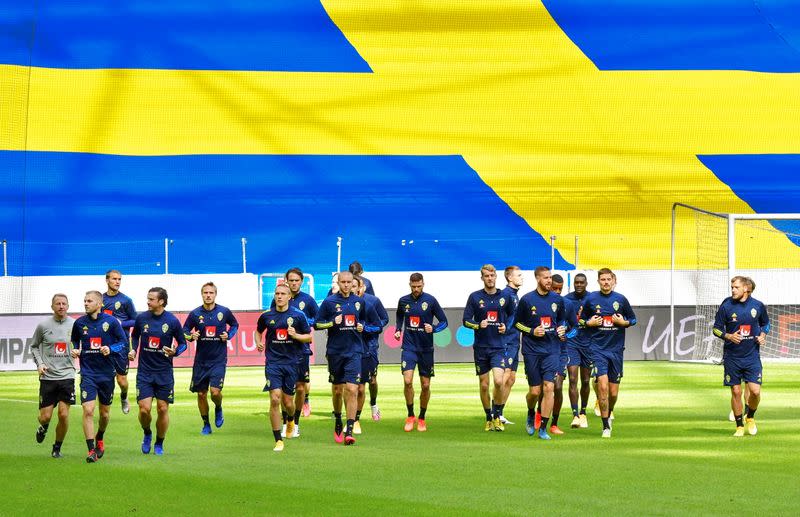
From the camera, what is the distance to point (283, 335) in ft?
44.4

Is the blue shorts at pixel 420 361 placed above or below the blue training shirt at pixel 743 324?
below

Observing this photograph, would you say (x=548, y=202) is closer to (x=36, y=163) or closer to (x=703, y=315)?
(x=703, y=315)

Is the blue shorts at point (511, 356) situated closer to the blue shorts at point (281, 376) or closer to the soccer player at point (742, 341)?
the soccer player at point (742, 341)

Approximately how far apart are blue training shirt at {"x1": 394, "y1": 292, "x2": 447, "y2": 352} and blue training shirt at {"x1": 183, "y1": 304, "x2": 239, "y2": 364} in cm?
214

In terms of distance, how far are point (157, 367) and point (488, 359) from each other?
445 centimetres

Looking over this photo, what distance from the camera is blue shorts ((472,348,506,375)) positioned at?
51.0 ft

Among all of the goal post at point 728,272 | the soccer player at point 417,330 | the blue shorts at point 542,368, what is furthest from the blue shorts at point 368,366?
the goal post at point 728,272

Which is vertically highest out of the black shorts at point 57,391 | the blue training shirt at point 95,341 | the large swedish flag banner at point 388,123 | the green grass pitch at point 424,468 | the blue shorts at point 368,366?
the large swedish flag banner at point 388,123

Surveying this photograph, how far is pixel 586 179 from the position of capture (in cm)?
3875

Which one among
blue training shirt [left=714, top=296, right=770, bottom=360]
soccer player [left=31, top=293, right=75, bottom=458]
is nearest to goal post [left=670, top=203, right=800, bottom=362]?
blue training shirt [left=714, top=296, right=770, bottom=360]

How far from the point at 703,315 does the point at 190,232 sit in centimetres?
1599

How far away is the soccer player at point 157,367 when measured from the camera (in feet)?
42.6

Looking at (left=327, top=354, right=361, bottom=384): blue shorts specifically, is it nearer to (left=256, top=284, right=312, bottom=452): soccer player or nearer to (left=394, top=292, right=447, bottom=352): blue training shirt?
(left=256, top=284, right=312, bottom=452): soccer player

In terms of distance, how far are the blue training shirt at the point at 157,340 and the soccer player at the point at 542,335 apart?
156 inches
